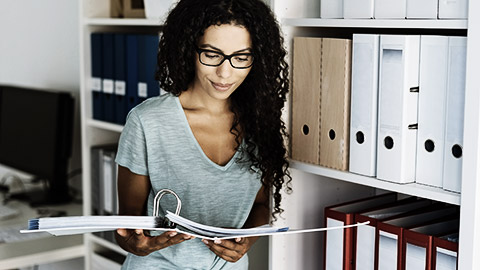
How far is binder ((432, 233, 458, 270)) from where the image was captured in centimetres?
138

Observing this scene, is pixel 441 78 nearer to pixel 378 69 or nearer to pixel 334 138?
pixel 378 69

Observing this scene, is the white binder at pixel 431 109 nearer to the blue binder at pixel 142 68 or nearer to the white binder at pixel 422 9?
the white binder at pixel 422 9

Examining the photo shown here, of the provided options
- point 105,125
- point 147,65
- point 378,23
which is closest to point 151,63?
point 147,65

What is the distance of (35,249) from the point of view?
7.98 feet

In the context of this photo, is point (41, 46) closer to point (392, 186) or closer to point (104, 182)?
point (104, 182)

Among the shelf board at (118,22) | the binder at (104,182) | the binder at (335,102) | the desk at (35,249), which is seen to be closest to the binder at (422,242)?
the binder at (335,102)

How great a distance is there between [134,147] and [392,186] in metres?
0.59

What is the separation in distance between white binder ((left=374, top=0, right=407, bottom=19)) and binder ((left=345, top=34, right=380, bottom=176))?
54 mm

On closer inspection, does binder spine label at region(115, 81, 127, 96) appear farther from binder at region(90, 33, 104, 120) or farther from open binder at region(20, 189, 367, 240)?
open binder at region(20, 189, 367, 240)

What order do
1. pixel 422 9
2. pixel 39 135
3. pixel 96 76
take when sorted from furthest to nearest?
1. pixel 39 135
2. pixel 96 76
3. pixel 422 9

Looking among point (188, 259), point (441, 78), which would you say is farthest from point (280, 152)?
point (441, 78)

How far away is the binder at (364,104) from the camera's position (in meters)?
1.49

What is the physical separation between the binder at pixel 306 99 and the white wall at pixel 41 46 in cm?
176

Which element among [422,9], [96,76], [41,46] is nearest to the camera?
[422,9]
